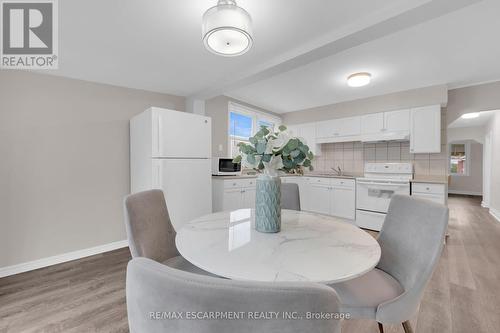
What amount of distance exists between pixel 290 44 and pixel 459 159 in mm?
9635

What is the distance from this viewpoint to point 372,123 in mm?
3854

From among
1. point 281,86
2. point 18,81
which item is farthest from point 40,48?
point 281,86

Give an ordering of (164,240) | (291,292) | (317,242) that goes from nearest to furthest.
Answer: (291,292) → (317,242) → (164,240)

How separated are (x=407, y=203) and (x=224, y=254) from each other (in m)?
1.13

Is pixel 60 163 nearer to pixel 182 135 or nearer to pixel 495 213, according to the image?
pixel 182 135

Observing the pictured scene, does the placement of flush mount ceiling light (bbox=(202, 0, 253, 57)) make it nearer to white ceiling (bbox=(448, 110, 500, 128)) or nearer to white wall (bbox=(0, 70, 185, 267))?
white wall (bbox=(0, 70, 185, 267))

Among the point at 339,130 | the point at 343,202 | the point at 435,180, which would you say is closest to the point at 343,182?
the point at 343,202

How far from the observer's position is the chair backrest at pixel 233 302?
404 millimetres

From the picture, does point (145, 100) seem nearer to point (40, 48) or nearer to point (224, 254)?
point (40, 48)

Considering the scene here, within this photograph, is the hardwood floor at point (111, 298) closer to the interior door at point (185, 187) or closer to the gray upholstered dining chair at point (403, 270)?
the gray upholstered dining chair at point (403, 270)

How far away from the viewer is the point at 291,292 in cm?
40

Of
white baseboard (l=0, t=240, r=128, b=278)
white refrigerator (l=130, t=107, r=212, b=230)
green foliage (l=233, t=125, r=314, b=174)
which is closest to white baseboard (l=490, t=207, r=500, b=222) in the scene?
green foliage (l=233, t=125, r=314, b=174)

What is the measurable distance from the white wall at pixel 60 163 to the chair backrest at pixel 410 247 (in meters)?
3.12

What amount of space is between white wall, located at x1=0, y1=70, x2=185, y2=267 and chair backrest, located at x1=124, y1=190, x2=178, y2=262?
1841 millimetres
